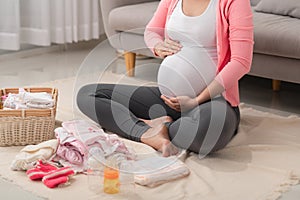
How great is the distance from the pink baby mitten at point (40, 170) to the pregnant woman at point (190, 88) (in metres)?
0.39

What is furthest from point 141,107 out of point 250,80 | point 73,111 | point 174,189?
point 250,80

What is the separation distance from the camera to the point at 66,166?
2.16 meters

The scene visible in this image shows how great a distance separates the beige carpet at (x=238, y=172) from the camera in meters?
2.00

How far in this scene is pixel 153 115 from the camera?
253cm

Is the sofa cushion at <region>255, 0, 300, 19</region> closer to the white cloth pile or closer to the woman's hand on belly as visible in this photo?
the woman's hand on belly

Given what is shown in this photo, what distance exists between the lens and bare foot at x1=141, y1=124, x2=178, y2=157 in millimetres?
2252

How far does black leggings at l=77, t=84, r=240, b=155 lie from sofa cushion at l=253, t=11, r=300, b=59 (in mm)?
511

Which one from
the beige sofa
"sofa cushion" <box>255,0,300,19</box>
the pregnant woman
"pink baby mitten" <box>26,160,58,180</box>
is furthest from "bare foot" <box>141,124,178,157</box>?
"sofa cushion" <box>255,0,300,19</box>

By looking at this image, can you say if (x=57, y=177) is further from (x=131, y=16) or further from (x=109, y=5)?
(x=109, y=5)

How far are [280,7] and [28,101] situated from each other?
1426 millimetres

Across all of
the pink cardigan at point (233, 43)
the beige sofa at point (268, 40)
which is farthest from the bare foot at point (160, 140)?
the beige sofa at point (268, 40)

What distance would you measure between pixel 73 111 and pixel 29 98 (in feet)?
1.13

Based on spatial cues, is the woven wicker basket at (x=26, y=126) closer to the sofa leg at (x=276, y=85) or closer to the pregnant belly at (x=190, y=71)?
the pregnant belly at (x=190, y=71)

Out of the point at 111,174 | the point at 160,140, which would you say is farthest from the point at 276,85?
the point at 111,174
